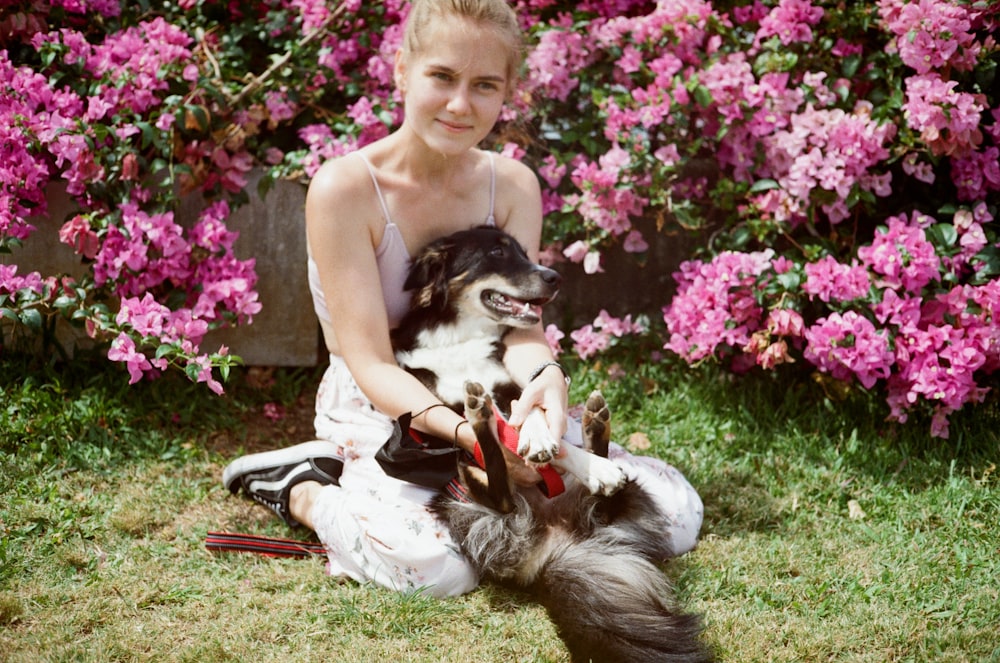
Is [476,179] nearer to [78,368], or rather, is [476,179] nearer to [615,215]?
[615,215]

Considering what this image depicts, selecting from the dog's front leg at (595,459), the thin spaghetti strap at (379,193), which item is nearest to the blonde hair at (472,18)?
the thin spaghetti strap at (379,193)

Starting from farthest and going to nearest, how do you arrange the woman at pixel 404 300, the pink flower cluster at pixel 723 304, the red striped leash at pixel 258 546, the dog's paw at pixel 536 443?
1. the pink flower cluster at pixel 723 304
2. the red striped leash at pixel 258 546
3. the woman at pixel 404 300
4. the dog's paw at pixel 536 443

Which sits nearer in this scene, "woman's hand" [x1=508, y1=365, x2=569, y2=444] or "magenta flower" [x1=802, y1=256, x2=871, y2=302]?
"woman's hand" [x1=508, y1=365, x2=569, y2=444]

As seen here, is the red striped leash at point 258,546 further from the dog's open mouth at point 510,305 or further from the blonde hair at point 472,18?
the blonde hair at point 472,18

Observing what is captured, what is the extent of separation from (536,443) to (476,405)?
0.64 ft

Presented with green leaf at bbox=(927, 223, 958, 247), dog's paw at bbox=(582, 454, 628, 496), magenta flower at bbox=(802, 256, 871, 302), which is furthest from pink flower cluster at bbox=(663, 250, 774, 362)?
dog's paw at bbox=(582, 454, 628, 496)

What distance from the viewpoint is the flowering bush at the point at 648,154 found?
10.0 ft

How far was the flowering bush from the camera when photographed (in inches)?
120

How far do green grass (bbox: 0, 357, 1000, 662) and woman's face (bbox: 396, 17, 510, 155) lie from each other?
1360 mm

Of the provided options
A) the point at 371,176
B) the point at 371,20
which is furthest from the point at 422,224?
the point at 371,20

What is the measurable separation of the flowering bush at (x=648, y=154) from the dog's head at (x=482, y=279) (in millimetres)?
762

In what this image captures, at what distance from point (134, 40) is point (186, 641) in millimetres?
2275

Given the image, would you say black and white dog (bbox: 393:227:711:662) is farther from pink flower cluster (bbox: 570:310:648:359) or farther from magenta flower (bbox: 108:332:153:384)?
pink flower cluster (bbox: 570:310:648:359)

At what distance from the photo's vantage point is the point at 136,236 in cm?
320
